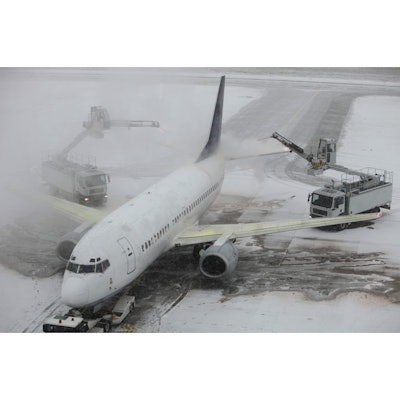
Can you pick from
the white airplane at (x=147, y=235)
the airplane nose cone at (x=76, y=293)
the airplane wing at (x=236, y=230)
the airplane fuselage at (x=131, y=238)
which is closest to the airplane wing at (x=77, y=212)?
the white airplane at (x=147, y=235)

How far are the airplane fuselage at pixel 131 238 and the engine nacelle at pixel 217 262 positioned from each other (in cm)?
281

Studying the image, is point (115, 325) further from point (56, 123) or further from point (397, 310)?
point (56, 123)

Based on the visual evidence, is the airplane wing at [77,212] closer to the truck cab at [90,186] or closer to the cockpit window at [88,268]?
the truck cab at [90,186]

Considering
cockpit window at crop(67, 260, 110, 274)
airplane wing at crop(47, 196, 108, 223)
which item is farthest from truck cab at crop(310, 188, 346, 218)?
cockpit window at crop(67, 260, 110, 274)

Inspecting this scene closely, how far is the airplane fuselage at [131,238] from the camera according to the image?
30.6m

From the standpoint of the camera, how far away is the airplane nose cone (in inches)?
1180

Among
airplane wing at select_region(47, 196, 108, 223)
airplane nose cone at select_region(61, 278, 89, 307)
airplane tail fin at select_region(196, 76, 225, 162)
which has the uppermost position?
airplane tail fin at select_region(196, 76, 225, 162)

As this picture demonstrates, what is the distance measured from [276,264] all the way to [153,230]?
28.2ft

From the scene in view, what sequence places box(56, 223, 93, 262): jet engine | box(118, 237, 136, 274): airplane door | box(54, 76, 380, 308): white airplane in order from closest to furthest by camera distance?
box(54, 76, 380, 308): white airplane
box(118, 237, 136, 274): airplane door
box(56, 223, 93, 262): jet engine

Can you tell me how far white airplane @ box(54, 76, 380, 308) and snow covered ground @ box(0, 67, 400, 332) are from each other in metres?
2.14

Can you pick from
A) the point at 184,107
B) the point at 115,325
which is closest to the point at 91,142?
the point at 184,107

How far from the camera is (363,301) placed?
33938 millimetres

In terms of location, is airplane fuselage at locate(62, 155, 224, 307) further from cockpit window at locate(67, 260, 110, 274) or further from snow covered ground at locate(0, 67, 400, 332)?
snow covered ground at locate(0, 67, 400, 332)

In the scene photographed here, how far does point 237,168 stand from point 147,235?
28.6m
